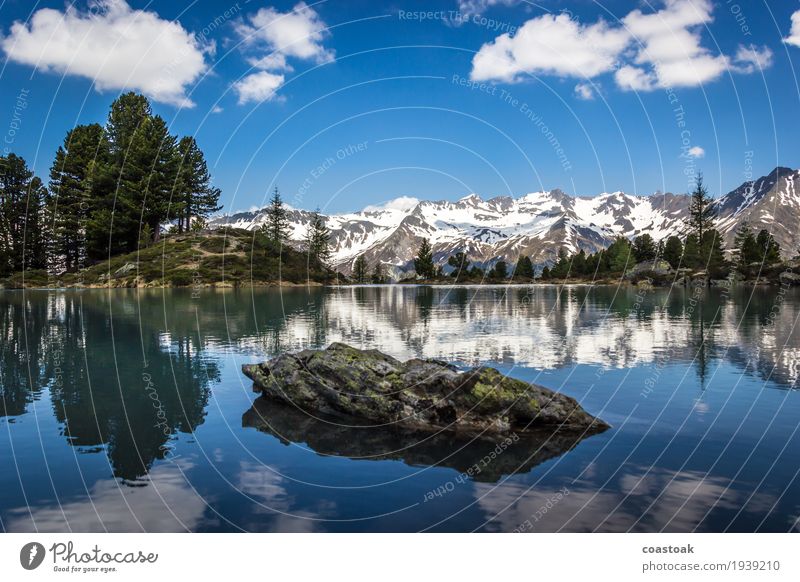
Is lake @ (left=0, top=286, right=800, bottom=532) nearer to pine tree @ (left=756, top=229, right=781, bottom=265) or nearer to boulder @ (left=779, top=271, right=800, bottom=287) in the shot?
boulder @ (left=779, top=271, right=800, bottom=287)

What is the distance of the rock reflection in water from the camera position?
1470 centimetres

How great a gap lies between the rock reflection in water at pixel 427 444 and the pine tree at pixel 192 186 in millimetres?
139248

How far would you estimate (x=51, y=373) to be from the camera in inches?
1049

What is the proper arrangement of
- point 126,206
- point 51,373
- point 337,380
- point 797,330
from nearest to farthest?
point 337,380, point 51,373, point 797,330, point 126,206

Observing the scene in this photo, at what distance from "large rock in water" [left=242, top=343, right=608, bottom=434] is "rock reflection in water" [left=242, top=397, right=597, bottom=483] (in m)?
0.62

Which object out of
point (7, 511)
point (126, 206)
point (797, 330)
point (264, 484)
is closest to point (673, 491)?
point (264, 484)

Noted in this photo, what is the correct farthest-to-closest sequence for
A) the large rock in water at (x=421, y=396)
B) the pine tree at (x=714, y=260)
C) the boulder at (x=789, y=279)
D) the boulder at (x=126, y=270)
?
1. the pine tree at (x=714, y=260)
2. the boulder at (x=789, y=279)
3. the boulder at (x=126, y=270)
4. the large rock in water at (x=421, y=396)

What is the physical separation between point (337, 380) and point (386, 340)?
18267 mm

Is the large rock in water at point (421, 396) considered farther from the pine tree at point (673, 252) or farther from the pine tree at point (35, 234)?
the pine tree at point (673, 252)

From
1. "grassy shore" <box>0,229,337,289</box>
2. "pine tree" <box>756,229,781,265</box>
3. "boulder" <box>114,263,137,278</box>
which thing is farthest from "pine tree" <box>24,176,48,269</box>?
"pine tree" <box>756,229,781,265</box>

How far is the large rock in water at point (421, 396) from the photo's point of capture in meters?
17.9

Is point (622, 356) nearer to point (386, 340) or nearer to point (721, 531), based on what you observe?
point (386, 340)

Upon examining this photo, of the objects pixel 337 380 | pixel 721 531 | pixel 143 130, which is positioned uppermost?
pixel 143 130

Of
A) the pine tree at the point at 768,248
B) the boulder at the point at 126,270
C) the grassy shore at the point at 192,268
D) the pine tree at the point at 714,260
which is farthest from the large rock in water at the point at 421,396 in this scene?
→ the pine tree at the point at 768,248
